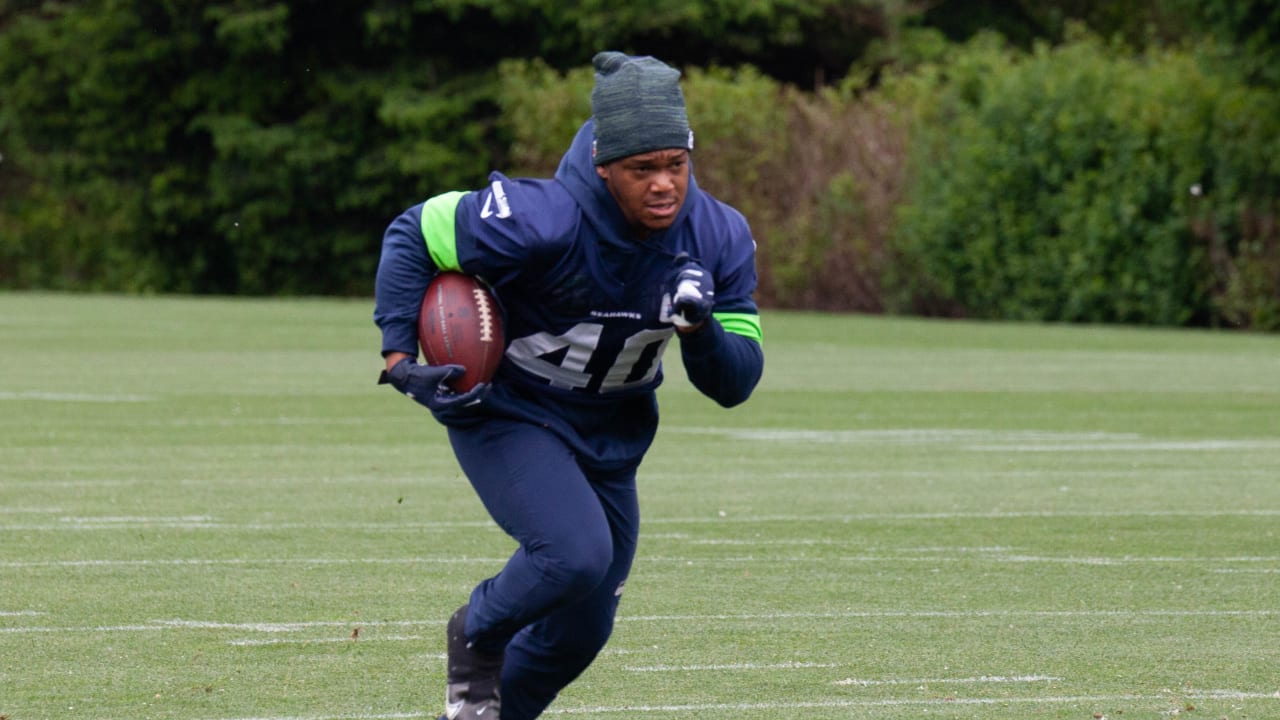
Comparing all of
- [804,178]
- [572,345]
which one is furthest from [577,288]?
[804,178]

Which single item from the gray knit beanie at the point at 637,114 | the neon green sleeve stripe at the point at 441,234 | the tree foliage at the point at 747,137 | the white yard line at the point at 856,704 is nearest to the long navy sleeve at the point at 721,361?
the gray knit beanie at the point at 637,114

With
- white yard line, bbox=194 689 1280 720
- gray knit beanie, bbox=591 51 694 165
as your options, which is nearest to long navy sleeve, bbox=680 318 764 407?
gray knit beanie, bbox=591 51 694 165

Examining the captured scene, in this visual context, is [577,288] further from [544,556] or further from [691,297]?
[544,556]

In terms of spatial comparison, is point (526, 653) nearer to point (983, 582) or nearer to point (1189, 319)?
point (983, 582)

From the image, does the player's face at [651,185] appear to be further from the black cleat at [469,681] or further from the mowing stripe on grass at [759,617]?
the mowing stripe on grass at [759,617]

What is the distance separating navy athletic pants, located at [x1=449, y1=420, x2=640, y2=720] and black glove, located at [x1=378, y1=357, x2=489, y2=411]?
17 cm

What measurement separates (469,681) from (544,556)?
1.62 feet

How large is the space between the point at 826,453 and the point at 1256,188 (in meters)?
→ 16.4

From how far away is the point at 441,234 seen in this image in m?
5.57

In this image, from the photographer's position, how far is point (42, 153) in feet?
176

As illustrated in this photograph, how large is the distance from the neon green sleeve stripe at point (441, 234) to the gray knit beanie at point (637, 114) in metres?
0.40

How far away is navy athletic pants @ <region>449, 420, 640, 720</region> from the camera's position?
17.6ft

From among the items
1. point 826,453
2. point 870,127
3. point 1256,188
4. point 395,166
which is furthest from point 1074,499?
point 395,166

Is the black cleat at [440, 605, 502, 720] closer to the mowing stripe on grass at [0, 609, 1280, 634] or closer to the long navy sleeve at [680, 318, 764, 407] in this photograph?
the long navy sleeve at [680, 318, 764, 407]
